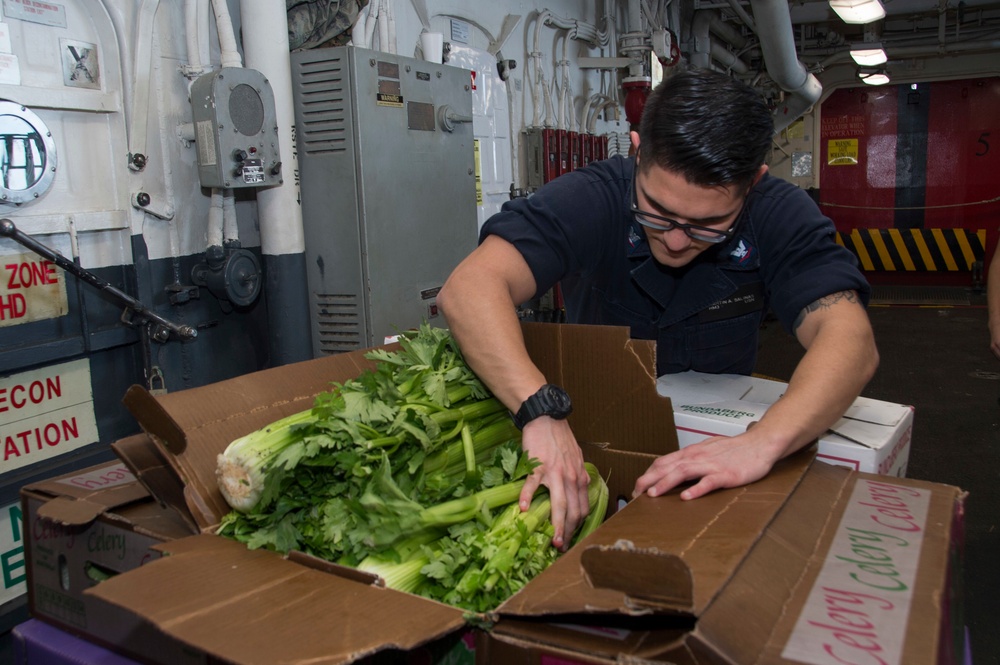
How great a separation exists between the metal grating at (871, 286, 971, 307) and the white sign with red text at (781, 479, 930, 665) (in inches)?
396

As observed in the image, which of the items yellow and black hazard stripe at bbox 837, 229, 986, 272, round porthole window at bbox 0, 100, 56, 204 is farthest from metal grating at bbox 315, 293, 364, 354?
yellow and black hazard stripe at bbox 837, 229, 986, 272

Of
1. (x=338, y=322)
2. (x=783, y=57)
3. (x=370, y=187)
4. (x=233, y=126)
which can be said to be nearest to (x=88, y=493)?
(x=233, y=126)

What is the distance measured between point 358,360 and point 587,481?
683 mm

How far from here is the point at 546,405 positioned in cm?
167

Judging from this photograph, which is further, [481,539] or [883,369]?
[883,369]

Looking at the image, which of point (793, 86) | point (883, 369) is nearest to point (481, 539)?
point (883, 369)

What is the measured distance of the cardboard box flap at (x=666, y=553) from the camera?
0.95m

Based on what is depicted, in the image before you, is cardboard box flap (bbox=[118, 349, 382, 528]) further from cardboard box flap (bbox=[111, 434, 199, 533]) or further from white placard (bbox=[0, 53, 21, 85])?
white placard (bbox=[0, 53, 21, 85])

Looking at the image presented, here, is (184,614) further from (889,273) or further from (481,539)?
(889,273)

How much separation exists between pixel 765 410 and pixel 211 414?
4.13 feet

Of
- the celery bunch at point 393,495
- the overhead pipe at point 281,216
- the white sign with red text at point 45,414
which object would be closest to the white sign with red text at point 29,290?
the white sign with red text at point 45,414

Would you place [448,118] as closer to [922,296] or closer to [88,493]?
[88,493]

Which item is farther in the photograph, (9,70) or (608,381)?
(9,70)

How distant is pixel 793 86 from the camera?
337 inches
